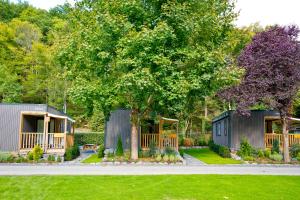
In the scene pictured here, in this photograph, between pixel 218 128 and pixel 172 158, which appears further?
pixel 218 128

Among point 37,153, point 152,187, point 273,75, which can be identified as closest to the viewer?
point 152,187

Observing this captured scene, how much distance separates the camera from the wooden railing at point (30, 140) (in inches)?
653

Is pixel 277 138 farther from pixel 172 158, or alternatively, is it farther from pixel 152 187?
pixel 152 187

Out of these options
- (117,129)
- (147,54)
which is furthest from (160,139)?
(147,54)

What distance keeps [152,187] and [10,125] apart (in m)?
11.2

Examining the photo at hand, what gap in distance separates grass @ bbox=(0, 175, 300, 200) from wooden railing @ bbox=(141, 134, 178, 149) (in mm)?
8266

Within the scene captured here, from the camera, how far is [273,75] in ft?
51.5

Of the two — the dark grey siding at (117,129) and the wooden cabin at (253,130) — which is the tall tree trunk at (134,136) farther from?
the wooden cabin at (253,130)

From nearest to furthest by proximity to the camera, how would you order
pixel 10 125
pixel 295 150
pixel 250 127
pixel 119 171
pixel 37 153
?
pixel 119 171, pixel 37 153, pixel 10 125, pixel 295 150, pixel 250 127

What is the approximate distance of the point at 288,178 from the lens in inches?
406

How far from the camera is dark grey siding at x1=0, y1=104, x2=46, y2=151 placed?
1614 centimetres

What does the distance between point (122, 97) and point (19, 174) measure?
6705mm

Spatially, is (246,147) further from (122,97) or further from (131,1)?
(131,1)

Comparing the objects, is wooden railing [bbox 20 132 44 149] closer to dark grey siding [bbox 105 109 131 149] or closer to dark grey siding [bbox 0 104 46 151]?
dark grey siding [bbox 0 104 46 151]
